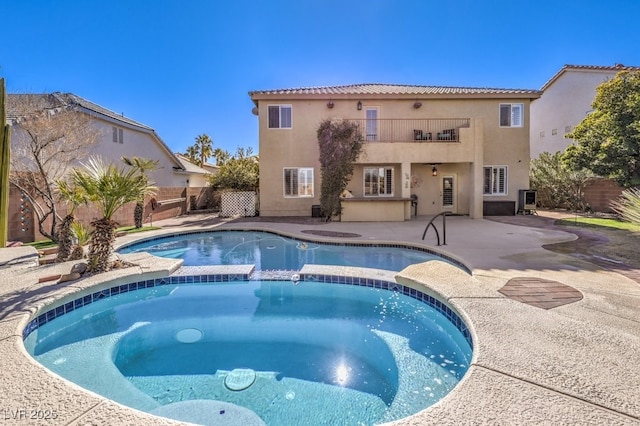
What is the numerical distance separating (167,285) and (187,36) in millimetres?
13453

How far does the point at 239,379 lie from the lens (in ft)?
12.8

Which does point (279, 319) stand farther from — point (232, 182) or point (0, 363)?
point (232, 182)

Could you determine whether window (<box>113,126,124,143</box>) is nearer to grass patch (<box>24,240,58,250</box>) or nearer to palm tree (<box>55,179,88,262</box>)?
grass patch (<box>24,240,58,250</box>)

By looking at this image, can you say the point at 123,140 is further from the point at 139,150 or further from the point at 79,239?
the point at 79,239

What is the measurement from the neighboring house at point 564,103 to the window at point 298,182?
15.6 meters

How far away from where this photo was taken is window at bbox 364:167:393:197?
59.8 feet

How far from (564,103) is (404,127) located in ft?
45.3

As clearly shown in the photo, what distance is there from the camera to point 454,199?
1875 cm

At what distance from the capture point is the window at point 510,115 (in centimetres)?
1834

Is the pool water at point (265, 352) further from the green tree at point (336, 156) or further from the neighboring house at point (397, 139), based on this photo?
the neighboring house at point (397, 139)

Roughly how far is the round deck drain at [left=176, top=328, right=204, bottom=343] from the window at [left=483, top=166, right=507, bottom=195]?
17914 mm

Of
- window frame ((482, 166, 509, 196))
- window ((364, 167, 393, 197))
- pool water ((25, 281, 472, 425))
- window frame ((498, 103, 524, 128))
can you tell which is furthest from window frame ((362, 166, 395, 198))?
pool water ((25, 281, 472, 425))

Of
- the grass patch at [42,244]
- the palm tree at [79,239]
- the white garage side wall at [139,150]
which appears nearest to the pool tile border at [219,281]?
the palm tree at [79,239]

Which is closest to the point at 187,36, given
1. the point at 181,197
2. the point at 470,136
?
the point at 181,197
